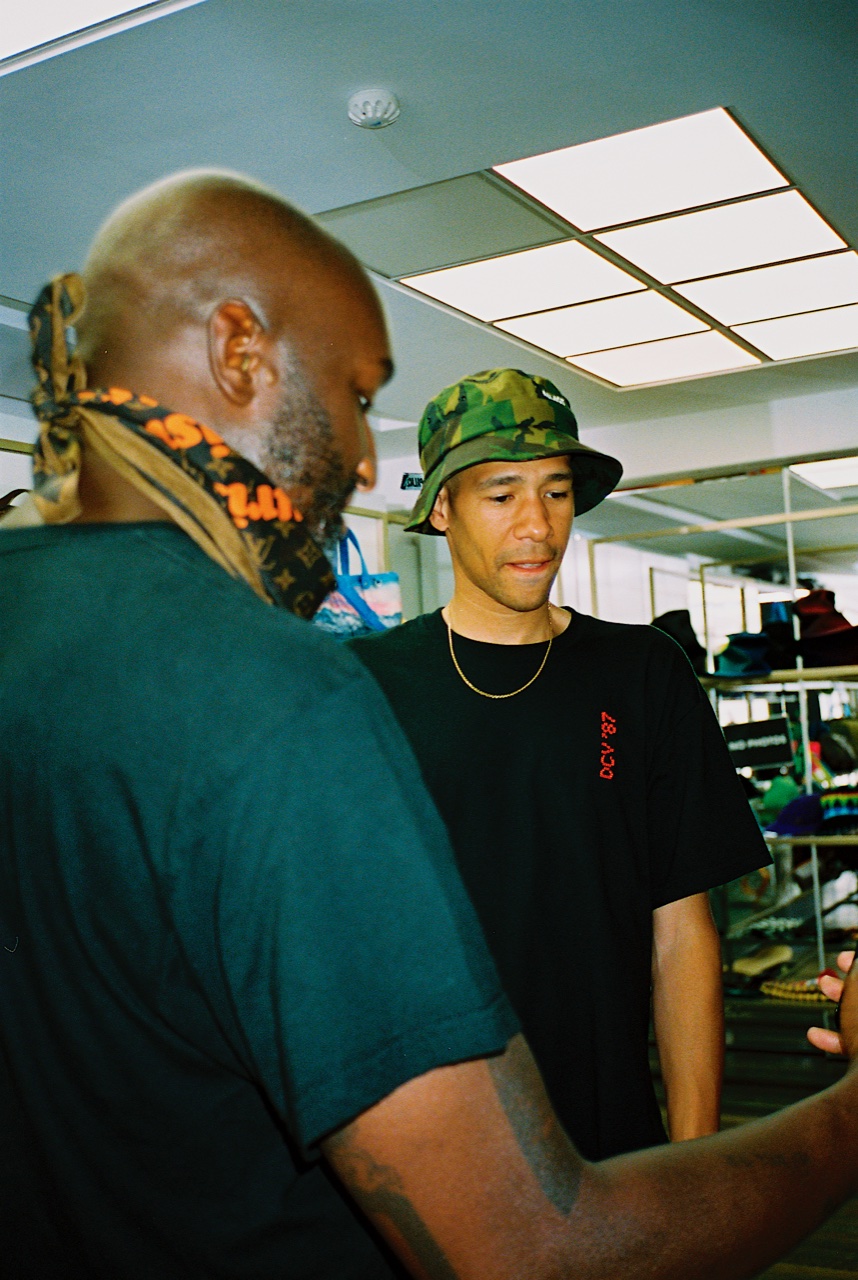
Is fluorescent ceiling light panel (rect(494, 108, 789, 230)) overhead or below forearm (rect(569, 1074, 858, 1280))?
overhead

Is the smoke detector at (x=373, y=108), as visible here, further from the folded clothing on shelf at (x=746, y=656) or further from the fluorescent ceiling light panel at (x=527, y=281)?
the folded clothing on shelf at (x=746, y=656)

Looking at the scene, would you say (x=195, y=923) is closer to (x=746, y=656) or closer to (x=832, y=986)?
(x=832, y=986)

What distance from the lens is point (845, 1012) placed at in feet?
2.94

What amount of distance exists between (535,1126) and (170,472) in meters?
0.41

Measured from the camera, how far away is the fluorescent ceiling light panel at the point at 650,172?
3.03 meters

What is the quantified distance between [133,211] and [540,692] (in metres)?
1.05

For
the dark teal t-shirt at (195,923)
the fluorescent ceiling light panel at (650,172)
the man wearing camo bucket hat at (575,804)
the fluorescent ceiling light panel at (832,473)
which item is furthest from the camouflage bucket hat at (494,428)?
the fluorescent ceiling light panel at (832,473)

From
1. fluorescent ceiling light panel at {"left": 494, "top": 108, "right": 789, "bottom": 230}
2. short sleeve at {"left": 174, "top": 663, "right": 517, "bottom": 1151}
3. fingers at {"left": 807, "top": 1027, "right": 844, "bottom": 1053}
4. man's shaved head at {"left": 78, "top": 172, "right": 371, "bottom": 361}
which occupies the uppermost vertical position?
fluorescent ceiling light panel at {"left": 494, "top": 108, "right": 789, "bottom": 230}

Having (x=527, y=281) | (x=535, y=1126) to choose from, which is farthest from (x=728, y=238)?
(x=535, y=1126)

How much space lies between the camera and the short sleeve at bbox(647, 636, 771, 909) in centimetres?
153

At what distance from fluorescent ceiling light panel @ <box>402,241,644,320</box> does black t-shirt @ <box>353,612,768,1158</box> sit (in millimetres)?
2536

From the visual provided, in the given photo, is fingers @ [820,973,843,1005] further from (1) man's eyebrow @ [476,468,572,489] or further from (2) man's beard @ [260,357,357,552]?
(1) man's eyebrow @ [476,468,572,489]

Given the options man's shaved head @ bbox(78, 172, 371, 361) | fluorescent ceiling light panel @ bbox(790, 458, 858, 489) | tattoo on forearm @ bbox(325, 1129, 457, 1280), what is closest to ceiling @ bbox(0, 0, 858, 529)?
man's shaved head @ bbox(78, 172, 371, 361)

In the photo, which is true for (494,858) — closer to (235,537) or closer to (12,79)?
(235,537)
